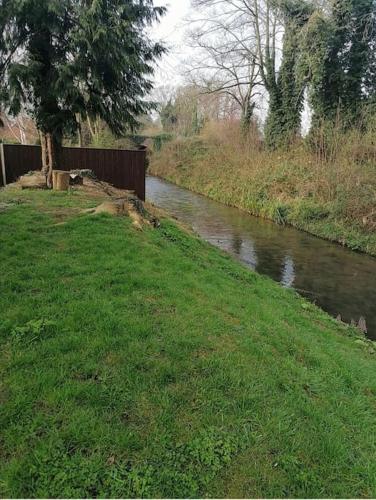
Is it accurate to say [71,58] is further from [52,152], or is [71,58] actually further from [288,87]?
[288,87]

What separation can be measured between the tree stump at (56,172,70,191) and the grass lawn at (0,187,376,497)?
4170 millimetres

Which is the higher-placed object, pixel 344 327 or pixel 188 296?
pixel 188 296

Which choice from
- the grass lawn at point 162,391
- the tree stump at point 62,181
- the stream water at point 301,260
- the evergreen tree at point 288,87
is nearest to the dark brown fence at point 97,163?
the tree stump at point 62,181

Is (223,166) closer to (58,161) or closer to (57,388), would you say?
(58,161)

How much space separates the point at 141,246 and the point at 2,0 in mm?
6694

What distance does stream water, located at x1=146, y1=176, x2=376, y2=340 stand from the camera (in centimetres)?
688

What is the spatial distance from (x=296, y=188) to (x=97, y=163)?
7803 millimetres

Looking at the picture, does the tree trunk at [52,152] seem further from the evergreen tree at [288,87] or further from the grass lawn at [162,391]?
the evergreen tree at [288,87]

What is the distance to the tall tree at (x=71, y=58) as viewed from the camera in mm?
7363

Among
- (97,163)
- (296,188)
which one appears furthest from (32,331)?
(296,188)

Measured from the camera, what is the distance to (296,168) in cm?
1449

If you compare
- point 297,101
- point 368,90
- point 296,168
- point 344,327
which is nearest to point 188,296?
point 344,327

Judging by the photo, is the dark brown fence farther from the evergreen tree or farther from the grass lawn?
the evergreen tree

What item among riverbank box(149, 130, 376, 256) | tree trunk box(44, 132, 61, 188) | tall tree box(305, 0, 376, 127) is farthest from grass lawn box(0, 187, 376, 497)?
tall tree box(305, 0, 376, 127)
